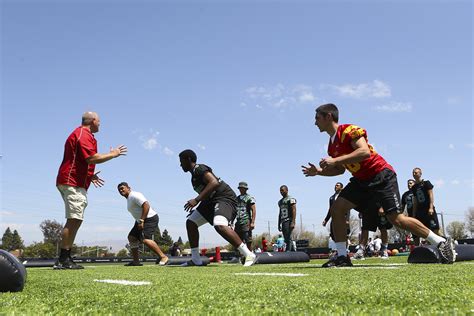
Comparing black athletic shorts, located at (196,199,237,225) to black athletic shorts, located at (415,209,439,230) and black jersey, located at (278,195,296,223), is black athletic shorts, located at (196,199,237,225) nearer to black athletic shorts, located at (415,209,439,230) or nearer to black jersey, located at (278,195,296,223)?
black jersey, located at (278,195,296,223)

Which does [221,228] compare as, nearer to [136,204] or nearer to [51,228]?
[136,204]

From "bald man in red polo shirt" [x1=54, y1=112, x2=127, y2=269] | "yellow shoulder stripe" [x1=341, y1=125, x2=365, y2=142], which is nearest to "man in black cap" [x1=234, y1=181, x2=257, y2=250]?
"bald man in red polo shirt" [x1=54, y1=112, x2=127, y2=269]

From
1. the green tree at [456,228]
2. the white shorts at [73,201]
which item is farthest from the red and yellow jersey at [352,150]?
the green tree at [456,228]

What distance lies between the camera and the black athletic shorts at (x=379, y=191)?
500 centimetres

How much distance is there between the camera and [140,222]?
29.1 feet

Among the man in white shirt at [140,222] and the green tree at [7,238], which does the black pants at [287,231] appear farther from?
the green tree at [7,238]

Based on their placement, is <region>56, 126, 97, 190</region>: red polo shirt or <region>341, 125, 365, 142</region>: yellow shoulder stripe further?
<region>56, 126, 97, 190</region>: red polo shirt

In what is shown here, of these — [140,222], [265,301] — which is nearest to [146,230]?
[140,222]

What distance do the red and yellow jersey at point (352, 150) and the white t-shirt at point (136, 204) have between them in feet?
16.6

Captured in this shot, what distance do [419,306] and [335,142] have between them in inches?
146

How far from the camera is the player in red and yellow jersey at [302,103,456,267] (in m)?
4.91

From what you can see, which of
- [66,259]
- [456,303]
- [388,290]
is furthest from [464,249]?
[66,259]

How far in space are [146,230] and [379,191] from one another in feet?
17.6

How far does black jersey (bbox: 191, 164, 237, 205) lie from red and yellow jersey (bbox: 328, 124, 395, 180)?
239 centimetres
